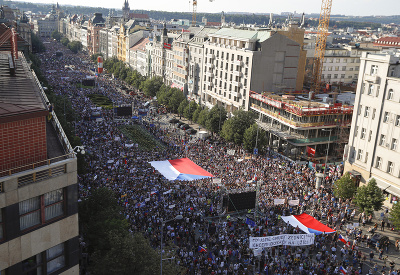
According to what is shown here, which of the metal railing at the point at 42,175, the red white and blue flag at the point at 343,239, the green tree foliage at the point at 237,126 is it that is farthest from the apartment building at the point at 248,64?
the metal railing at the point at 42,175

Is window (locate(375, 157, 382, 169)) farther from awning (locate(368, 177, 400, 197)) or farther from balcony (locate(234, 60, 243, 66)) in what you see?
balcony (locate(234, 60, 243, 66))

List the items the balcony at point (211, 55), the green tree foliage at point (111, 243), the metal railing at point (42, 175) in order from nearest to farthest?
the metal railing at point (42, 175)
the green tree foliage at point (111, 243)
the balcony at point (211, 55)

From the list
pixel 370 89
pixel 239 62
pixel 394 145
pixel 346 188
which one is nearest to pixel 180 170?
pixel 346 188

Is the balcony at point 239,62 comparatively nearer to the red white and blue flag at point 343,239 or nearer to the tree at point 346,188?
the tree at point 346,188

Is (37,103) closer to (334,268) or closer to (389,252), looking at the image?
(334,268)

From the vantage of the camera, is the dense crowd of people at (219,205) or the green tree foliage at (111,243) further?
the dense crowd of people at (219,205)

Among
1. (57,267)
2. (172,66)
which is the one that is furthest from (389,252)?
(172,66)

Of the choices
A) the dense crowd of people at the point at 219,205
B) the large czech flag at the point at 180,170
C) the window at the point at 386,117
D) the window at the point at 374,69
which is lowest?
the dense crowd of people at the point at 219,205

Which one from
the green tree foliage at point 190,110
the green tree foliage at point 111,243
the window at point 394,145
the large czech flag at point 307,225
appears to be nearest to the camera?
the green tree foliage at point 111,243

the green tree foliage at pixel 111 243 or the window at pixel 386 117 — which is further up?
the window at pixel 386 117
